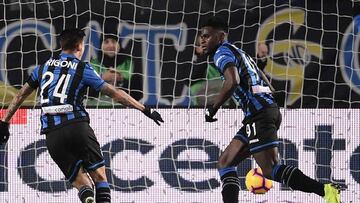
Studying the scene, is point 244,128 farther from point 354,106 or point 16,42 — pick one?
point 16,42

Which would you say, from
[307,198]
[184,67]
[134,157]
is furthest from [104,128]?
[307,198]

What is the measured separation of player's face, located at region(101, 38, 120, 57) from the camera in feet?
32.4

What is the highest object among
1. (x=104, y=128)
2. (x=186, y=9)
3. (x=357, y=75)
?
(x=186, y=9)

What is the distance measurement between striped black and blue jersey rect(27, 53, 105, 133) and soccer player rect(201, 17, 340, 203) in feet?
3.36

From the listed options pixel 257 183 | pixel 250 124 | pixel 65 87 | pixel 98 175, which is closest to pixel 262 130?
pixel 250 124

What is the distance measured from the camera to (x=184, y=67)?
392 inches

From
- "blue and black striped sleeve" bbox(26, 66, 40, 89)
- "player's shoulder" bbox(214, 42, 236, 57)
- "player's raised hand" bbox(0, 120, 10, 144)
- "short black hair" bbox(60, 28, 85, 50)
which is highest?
"short black hair" bbox(60, 28, 85, 50)

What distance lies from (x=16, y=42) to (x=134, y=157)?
1.88 metres

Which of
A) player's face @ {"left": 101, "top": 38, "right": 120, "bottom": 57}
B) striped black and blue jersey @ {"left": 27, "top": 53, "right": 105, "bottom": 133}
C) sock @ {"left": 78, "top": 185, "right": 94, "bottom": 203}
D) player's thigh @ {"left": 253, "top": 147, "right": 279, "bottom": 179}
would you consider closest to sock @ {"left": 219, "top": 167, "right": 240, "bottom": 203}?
player's thigh @ {"left": 253, "top": 147, "right": 279, "bottom": 179}

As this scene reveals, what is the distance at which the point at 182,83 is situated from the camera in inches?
390

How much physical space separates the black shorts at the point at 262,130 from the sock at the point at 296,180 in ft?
0.72

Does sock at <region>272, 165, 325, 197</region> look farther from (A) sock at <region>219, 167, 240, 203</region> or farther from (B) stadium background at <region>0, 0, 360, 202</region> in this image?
(B) stadium background at <region>0, 0, 360, 202</region>

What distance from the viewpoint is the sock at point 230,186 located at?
7.34 metres

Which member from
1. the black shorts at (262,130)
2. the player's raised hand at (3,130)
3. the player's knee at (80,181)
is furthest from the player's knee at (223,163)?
the player's raised hand at (3,130)
